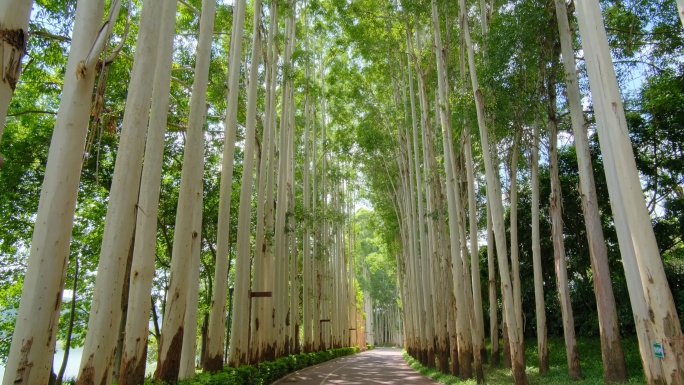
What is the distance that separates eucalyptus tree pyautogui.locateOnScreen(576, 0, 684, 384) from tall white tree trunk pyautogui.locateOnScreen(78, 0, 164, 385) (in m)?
5.48

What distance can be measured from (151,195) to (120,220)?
101cm

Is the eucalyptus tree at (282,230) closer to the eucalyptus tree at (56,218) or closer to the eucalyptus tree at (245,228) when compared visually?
the eucalyptus tree at (245,228)

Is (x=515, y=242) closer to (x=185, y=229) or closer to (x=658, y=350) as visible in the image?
(x=658, y=350)

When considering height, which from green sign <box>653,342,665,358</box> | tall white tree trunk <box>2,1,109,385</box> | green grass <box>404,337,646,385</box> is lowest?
green grass <box>404,337,646,385</box>

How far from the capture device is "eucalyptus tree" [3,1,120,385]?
340cm

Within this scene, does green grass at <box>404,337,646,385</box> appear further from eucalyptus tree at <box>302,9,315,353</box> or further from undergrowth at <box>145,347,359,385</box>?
eucalyptus tree at <box>302,9,315,353</box>

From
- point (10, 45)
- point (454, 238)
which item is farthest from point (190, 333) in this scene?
point (10, 45)

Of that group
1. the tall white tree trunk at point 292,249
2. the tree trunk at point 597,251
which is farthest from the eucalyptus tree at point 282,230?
the tree trunk at point 597,251

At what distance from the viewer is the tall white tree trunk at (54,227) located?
3397 millimetres

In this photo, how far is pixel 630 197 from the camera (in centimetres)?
509

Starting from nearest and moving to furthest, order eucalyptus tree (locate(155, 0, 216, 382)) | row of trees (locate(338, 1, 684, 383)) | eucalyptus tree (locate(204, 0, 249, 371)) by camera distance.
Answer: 1. row of trees (locate(338, 1, 684, 383))
2. eucalyptus tree (locate(155, 0, 216, 382))
3. eucalyptus tree (locate(204, 0, 249, 371))

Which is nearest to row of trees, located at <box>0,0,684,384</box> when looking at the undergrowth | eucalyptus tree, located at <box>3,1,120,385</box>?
eucalyptus tree, located at <box>3,1,120,385</box>

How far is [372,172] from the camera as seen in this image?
87.9 feet

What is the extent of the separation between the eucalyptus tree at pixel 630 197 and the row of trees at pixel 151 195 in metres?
5.39
